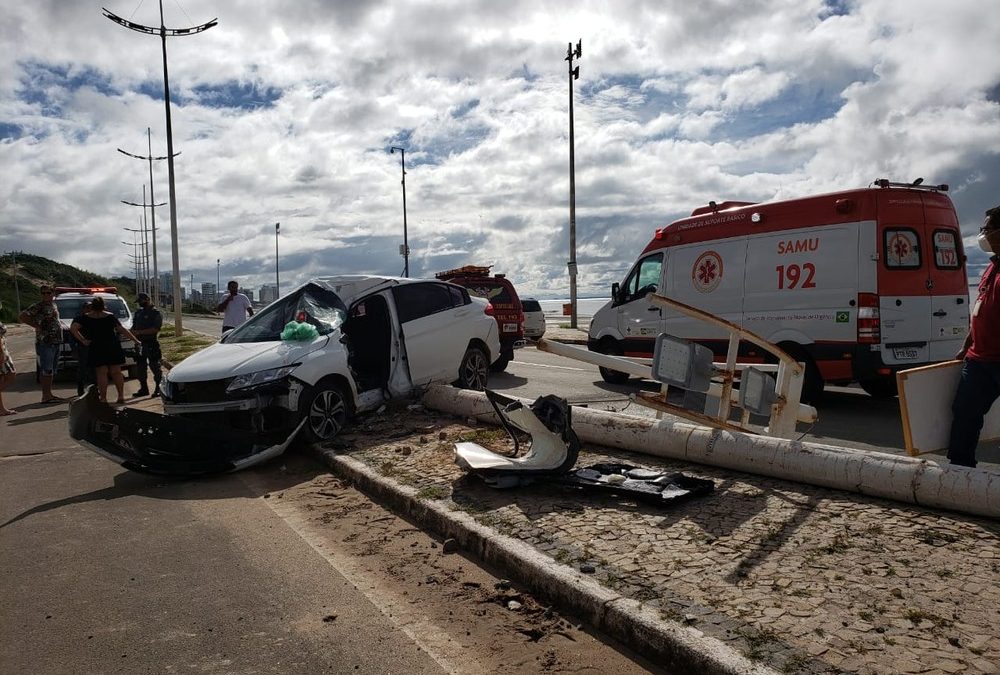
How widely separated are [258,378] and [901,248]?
717 centimetres

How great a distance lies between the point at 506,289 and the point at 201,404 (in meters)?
9.11

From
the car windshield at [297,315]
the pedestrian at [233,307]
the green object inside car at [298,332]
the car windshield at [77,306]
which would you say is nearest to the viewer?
the green object inside car at [298,332]

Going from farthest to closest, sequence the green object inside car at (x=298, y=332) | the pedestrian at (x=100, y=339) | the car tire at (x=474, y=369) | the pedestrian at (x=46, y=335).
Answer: the pedestrian at (x=46, y=335), the pedestrian at (x=100, y=339), the car tire at (x=474, y=369), the green object inside car at (x=298, y=332)

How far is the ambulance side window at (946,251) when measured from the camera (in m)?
8.87

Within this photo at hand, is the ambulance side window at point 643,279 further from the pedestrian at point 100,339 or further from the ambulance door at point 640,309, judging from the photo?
the pedestrian at point 100,339

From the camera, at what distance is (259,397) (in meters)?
6.94

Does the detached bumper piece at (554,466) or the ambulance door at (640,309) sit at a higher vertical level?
the ambulance door at (640,309)

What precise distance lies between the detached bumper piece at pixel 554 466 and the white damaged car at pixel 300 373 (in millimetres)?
2222

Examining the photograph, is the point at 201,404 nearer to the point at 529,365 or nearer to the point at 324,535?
the point at 324,535

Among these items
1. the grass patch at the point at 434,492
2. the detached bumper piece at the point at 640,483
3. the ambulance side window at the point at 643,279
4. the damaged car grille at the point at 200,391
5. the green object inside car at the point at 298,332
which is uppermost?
the ambulance side window at the point at 643,279

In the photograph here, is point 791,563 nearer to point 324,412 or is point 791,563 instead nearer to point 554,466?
point 554,466

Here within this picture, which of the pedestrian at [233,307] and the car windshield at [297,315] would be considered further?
the pedestrian at [233,307]

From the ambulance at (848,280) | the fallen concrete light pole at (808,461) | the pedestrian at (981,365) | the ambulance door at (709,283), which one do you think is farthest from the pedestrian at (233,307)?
the pedestrian at (981,365)

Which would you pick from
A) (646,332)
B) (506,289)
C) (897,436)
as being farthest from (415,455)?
(506,289)
